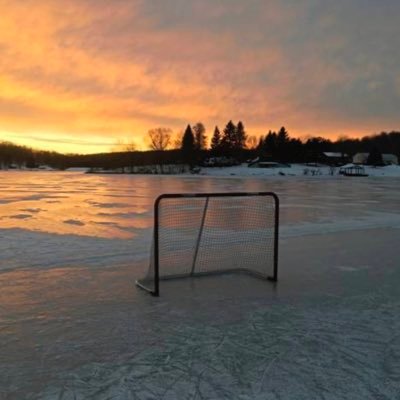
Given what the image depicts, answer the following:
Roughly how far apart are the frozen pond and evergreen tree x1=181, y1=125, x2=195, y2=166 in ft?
331

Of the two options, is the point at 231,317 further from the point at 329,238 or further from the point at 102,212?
the point at 102,212

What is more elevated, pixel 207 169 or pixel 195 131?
pixel 195 131

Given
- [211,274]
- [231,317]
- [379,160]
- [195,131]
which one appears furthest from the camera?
[195,131]

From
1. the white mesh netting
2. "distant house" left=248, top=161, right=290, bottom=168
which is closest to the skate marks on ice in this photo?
the white mesh netting

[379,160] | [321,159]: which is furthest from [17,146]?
[379,160]

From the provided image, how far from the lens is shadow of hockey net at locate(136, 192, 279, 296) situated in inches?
235

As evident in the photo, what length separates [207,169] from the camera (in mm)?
97938

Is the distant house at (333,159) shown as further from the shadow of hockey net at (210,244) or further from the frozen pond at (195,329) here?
the frozen pond at (195,329)

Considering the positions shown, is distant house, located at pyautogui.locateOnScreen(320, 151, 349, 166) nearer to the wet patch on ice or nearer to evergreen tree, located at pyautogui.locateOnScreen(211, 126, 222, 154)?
evergreen tree, located at pyautogui.locateOnScreen(211, 126, 222, 154)

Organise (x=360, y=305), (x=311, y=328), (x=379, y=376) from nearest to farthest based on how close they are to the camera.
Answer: (x=379, y=376) → (x=311, y=328) → (x=360, y=305)

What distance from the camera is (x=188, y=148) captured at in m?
110

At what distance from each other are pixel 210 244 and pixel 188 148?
335ft

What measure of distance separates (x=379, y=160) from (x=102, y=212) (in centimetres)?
9250

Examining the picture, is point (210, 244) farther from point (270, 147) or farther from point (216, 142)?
point (216, 142)
